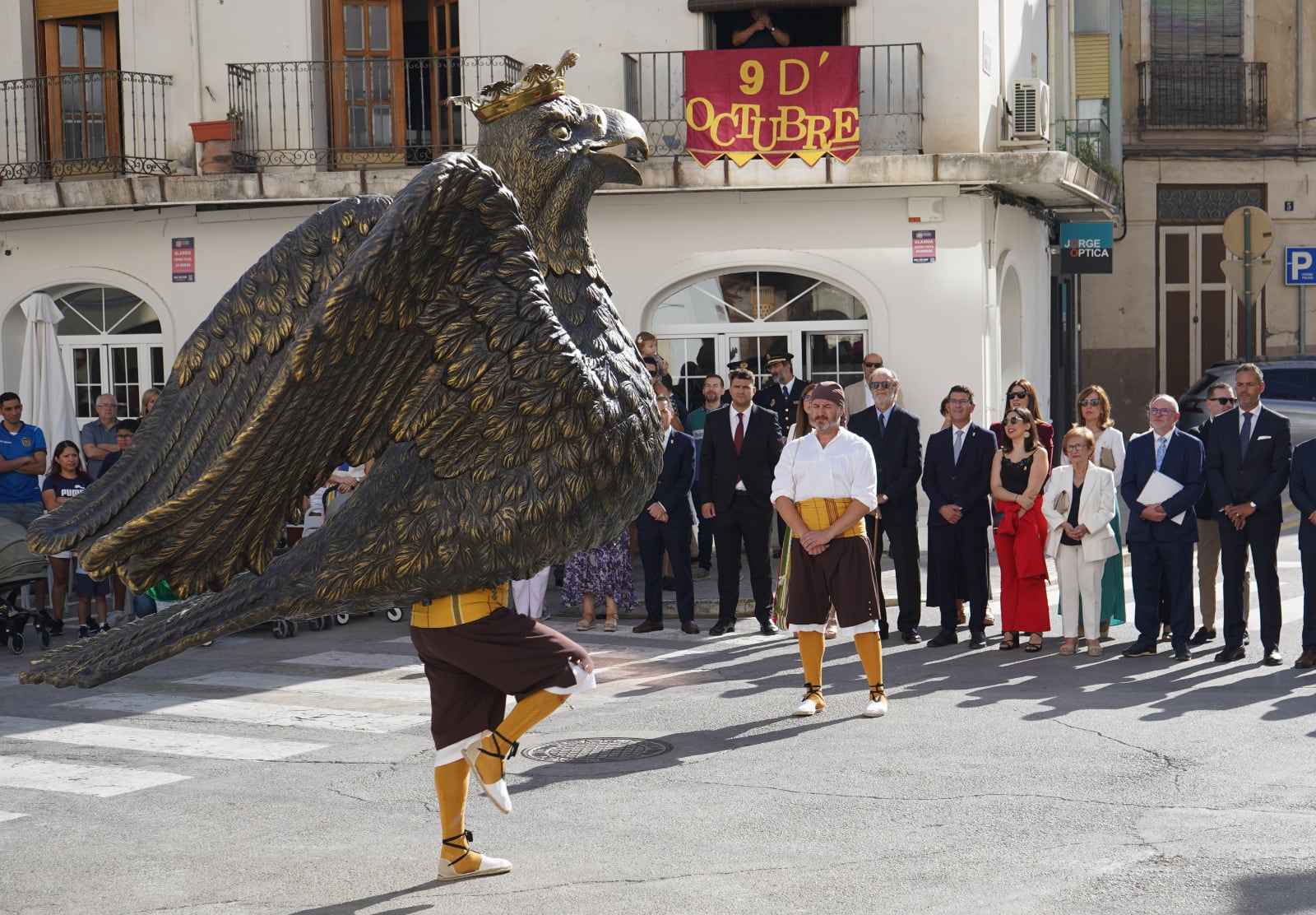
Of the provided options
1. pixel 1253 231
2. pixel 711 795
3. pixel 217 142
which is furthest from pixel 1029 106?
pixel 711 795

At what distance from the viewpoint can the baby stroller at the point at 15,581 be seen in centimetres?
1192

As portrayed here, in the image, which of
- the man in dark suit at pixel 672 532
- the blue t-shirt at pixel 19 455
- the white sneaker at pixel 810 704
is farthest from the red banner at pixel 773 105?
the white sneaker at pixel 810 704

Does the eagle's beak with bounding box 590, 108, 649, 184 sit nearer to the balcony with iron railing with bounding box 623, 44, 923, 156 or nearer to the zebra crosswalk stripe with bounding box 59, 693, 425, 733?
the zebra crosswalk stripe with bounding box 59, 693, 425, 733

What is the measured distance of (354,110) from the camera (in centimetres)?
1864

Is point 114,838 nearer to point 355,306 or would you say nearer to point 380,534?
point 380,534

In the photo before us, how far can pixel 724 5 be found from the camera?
17.2 meters

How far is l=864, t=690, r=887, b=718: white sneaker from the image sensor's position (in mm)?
8914

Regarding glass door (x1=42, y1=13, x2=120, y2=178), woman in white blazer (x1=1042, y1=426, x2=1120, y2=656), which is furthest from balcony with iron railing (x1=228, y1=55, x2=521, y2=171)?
woman in white blazer (x1=1042, y1=426, x2=1120, y2=656)

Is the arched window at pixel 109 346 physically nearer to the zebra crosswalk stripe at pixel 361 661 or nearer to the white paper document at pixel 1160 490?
the zebra crosswalk stripe at pixel 361 661

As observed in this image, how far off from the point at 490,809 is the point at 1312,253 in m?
21.3

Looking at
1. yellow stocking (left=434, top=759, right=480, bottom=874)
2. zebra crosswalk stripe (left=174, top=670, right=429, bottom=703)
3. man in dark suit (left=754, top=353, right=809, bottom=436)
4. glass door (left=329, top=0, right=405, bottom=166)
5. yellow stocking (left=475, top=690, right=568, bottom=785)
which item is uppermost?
glass door (left=329, top=0, right=405, bottom=166)

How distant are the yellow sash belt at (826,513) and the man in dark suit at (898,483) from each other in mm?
2593

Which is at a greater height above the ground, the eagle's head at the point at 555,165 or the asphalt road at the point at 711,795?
the eagle's head at the point at 555,165

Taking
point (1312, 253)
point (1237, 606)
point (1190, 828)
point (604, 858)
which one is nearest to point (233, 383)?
point (604, 858)
